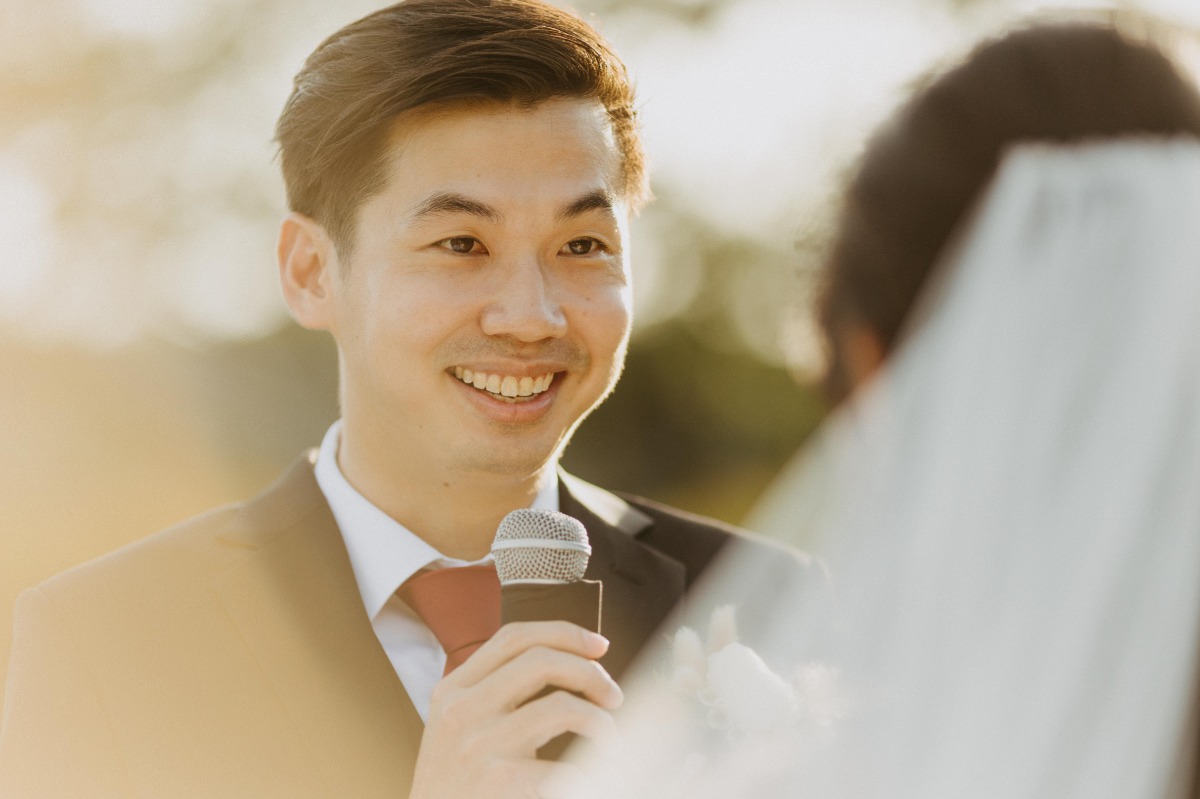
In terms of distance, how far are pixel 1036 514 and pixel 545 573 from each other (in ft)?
2.88

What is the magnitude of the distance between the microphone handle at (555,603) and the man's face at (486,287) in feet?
3.37

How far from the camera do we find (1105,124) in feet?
6.75

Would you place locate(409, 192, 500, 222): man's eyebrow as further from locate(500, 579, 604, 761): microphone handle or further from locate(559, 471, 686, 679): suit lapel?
locate(500, 579, 604, 761): microphone handle

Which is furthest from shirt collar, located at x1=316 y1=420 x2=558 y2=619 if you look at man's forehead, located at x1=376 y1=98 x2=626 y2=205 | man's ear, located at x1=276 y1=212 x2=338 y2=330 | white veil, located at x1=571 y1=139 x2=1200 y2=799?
white veil, located at x1=571 y1=139 x2=1200 y2=799

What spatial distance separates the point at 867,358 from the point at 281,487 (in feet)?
6.84

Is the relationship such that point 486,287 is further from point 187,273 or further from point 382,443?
point 187,273

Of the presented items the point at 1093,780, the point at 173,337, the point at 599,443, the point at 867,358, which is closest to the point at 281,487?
the point at 867,358

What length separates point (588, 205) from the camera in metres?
3.36

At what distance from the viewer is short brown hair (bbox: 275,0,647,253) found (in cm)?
336

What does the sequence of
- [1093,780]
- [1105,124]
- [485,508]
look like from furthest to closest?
1. [485,508]
2. [1105,124]
3. [1093,780]

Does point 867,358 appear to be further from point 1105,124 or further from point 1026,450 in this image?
point 1105,124

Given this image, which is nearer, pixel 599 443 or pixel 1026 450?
pixel 1026 450

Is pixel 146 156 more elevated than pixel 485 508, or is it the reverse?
pixel 485 508

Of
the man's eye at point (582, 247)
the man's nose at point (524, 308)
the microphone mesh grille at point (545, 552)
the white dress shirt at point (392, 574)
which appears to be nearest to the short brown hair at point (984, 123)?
the microphone mesh grille at point (545, 552)
